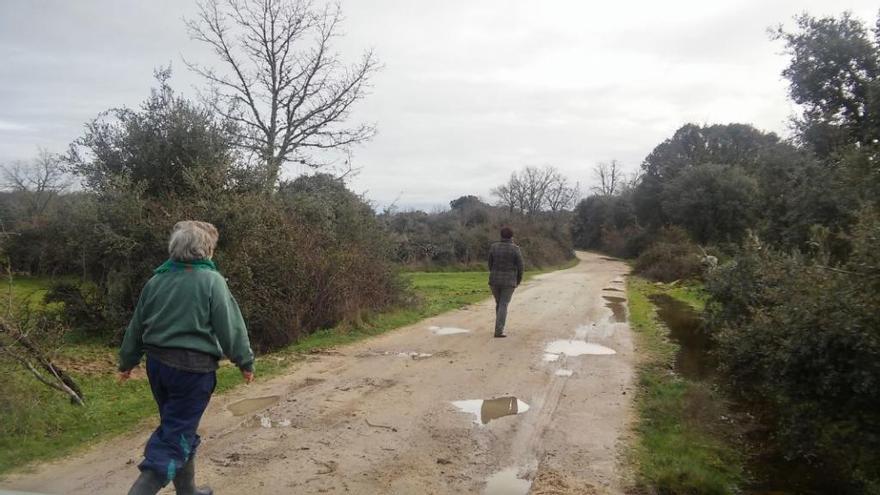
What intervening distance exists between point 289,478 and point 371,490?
651 millimetres


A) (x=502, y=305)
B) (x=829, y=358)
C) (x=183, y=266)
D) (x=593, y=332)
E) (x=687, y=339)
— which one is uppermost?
(x=183, y=266)

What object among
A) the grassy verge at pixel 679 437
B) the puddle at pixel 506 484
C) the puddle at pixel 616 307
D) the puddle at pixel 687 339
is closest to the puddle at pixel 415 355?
the grassy verge at pixel 679 437

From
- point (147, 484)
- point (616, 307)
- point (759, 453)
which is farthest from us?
point (616, 307)

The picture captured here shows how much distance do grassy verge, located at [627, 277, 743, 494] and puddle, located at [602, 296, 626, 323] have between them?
4.03m

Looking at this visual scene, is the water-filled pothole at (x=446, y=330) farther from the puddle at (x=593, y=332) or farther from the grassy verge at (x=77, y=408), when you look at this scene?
the grassy verge at (x=77, y=408)

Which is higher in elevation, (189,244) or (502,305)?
(189,244)

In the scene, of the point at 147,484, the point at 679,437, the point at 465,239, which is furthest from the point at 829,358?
the point at 465,239

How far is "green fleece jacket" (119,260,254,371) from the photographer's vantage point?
12.2 ft

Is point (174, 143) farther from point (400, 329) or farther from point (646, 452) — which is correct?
point (646, 452)

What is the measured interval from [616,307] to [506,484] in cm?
1273

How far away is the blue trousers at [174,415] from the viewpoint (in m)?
3.60

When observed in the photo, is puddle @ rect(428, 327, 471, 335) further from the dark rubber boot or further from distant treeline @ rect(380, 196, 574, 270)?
distant treeline @ rect(380, 196, 574, 270)

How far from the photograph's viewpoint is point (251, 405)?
6.31 meters

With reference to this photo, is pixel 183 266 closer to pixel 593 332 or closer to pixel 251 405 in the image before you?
pixel 251 405
